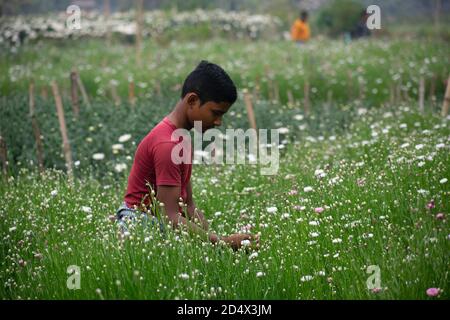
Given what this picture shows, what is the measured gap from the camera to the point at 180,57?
15.9 metres

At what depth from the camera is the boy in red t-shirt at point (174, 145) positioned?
4215 mm

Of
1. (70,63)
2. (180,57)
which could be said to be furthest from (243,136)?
(70,63)

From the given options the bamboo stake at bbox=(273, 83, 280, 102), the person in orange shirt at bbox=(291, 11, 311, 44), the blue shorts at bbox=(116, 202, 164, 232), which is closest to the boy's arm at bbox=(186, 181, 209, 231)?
the blue shorts at bbox=(116, 202, 164, 232)

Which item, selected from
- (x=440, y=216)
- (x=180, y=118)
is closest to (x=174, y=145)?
(x=180, y=118)

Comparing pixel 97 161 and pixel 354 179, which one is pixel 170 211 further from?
pixel 97 161

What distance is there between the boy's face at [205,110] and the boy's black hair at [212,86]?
3cm

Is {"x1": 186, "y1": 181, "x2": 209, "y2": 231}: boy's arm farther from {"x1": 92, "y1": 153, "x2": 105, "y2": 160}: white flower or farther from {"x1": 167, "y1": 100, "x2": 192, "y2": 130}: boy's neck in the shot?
{"x1": 92, "y1": 153, "x2": 105, "y2": 160}: white flower

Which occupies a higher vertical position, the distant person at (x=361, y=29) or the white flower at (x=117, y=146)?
the distant person at (x=361, y=29)

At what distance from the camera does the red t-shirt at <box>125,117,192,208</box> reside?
166 inches

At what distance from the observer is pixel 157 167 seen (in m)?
4.24

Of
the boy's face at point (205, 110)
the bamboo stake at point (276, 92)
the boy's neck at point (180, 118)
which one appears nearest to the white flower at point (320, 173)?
the boy's face at point (205, 110)

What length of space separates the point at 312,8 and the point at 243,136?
3771 centimetres

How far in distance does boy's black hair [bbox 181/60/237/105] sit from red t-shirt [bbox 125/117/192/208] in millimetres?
325

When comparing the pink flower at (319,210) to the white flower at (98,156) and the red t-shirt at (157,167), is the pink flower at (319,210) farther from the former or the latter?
the white flower at (98,156)
